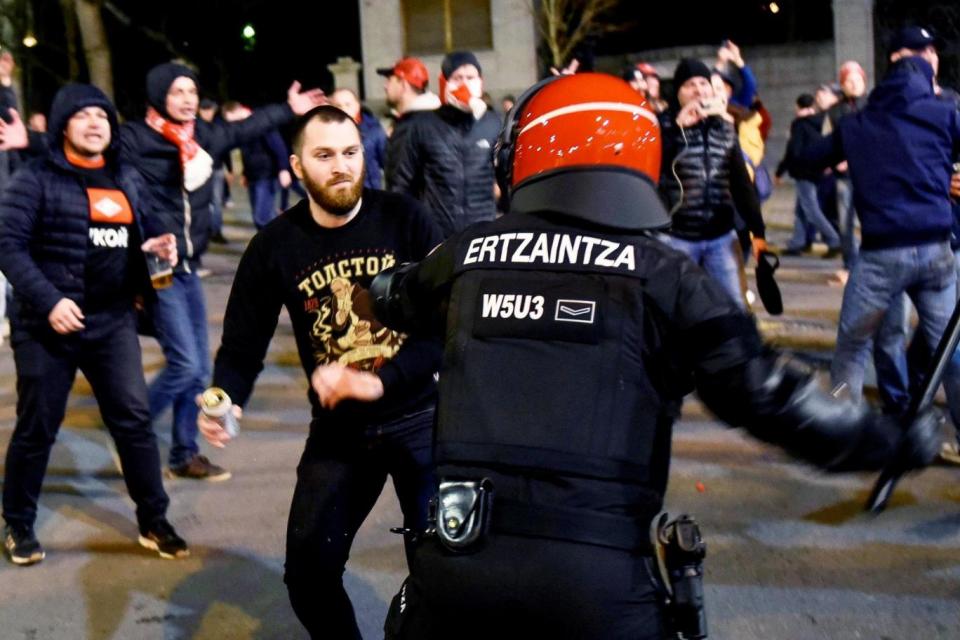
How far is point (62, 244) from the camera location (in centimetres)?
499

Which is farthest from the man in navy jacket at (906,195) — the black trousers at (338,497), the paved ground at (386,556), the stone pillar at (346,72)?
the stone pillar at (346,72)

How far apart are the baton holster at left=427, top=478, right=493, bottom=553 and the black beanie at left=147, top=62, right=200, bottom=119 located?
4.10 metres

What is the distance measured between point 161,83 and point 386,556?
100.0 inches

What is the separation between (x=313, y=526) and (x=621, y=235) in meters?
1.54

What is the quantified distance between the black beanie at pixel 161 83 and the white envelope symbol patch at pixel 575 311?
4117 millimetres

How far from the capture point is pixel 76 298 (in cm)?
503

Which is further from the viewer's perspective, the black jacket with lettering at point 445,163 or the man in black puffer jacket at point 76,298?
the black jacket with lettering at point 445,163

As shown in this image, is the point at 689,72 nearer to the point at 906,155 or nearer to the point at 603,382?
the point at 906,155

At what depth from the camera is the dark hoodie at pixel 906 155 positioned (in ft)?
18.2

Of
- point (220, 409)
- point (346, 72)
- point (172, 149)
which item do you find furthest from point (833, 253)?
point (346, 72)

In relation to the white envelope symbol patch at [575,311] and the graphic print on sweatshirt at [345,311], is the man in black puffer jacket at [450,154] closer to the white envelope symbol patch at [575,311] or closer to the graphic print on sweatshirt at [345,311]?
the graphic print on sweatshirt at [345,311]

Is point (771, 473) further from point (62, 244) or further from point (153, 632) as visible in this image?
point (62, 244)

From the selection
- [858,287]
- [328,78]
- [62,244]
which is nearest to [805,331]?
[858,287]

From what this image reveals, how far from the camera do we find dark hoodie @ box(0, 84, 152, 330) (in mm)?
4898
